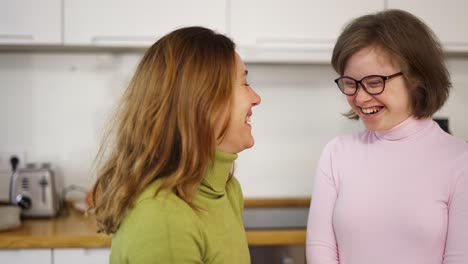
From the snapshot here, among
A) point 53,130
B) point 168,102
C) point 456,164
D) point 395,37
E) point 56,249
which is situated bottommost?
point 56,249

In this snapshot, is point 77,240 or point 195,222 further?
point 77,240

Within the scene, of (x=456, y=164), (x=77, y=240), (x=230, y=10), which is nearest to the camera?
(x=456, y=164)

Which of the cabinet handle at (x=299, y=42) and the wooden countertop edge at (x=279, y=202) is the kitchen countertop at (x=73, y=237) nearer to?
the wooden countertop edge at (x=279, y=202)

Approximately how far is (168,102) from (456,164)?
57 cm

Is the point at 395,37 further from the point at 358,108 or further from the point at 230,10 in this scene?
the point at 230,10

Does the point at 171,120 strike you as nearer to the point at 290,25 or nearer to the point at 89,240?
the point at 89,240

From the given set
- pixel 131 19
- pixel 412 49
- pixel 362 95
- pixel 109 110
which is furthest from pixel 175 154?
pixel 109 110

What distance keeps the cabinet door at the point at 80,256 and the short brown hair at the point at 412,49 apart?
1.08 meters

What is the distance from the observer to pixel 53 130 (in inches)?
87.5

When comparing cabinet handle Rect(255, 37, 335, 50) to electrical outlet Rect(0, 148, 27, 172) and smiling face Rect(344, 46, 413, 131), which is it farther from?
electrical outlet Rect(0, 148, 27, 172)

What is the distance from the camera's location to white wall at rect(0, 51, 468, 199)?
7.23ft

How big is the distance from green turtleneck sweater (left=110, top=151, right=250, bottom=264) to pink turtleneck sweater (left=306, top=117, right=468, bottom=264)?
260 millimetres

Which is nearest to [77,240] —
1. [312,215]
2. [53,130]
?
[53,130]

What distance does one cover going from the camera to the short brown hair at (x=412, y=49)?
105cm
